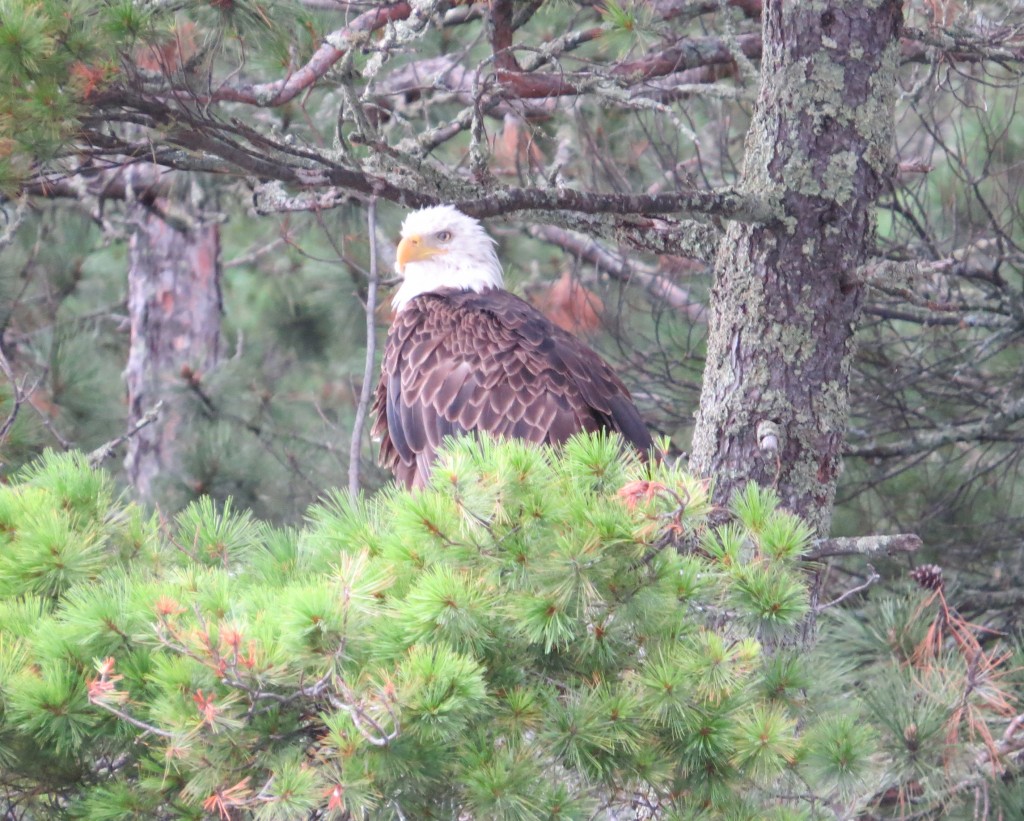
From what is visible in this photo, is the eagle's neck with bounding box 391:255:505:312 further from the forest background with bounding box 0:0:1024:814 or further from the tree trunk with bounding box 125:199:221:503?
the tree trunk with bounding box 125:199:221:503

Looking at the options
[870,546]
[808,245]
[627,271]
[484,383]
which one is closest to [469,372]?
[484,383]

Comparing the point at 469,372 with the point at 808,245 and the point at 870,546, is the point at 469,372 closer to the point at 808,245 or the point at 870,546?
the point at 808,245

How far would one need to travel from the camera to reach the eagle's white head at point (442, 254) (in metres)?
5.59

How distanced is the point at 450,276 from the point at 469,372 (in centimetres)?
76

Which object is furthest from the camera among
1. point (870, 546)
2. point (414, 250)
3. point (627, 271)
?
point (627, 271)

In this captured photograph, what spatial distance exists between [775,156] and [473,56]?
171 inches

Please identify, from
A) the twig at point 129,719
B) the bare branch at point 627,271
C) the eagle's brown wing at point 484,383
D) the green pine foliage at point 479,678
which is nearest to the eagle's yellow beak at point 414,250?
the eagle's brown wing at point 484,383

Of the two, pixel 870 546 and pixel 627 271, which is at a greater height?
pixel 870 546

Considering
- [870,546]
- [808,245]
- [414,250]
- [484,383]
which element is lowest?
[484,383]

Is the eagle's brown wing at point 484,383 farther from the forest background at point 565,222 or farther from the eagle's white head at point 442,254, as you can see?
the forest background at point 565,222

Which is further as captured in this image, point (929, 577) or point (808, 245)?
point (808, 245)

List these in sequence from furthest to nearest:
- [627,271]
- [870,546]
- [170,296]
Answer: [170,296] → [627,271] → [870,546]

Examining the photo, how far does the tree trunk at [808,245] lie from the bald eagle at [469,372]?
3.94 feet

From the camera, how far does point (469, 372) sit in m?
5.01
